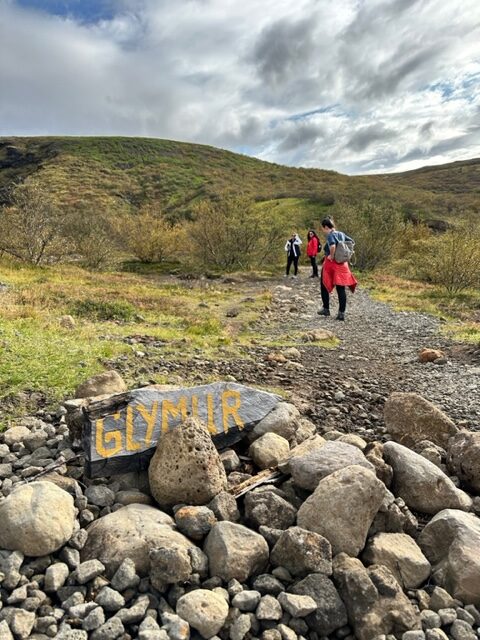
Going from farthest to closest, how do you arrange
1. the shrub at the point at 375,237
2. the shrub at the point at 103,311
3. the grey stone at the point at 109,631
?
the shrub at the point at 375,237 → the shrub at the point at 103,311 → the grey stone at the point at 109,631

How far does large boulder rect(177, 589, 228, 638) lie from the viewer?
2408 millimetres

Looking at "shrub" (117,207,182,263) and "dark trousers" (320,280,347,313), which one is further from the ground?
"shrub" (117,207,182,263)

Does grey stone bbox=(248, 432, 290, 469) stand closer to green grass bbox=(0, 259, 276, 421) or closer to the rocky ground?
the rocky ground

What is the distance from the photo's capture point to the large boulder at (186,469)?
328 cm

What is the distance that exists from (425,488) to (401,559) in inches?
28.9

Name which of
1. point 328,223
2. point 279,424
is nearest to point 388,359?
point 328,223

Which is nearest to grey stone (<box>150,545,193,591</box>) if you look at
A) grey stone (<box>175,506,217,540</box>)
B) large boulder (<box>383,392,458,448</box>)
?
grey stone (<box>175,506,217,540</box>)

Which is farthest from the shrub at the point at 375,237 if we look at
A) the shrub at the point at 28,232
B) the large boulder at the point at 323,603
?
the large boulder at the point at 323,603

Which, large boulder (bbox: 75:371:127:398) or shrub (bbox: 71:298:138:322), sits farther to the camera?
shrub (bbox: 71:298:138:322)

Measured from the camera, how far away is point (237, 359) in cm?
761

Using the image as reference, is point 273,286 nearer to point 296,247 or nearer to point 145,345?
point 296,247

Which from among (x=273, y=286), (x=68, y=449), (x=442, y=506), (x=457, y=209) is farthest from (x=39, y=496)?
(x=457, y=209)

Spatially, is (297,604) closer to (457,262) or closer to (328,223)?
(328,223)

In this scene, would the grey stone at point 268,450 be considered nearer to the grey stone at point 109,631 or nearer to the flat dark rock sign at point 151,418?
the flat dark rock sign at point 151,418
